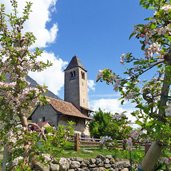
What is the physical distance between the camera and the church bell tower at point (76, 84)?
49344mm

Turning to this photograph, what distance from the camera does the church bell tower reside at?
162ft

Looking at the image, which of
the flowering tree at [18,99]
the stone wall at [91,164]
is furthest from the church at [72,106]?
the flowering tree at [18,99]

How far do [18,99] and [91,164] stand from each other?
1121cm

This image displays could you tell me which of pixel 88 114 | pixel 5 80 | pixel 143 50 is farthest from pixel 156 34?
pixel 88 114

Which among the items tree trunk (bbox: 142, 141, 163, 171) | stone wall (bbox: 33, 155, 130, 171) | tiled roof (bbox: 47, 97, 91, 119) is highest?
tiled roof (bbox: 47, 97, 91, 119)

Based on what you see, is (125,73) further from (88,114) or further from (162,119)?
(88,114)

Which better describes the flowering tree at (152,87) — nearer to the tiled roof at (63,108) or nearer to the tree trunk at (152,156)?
the tree trunk at (152,156)

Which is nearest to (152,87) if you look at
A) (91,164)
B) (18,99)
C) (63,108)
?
(18,99)

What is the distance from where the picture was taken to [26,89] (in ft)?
18.0

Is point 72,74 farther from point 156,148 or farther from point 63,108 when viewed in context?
point 156,148

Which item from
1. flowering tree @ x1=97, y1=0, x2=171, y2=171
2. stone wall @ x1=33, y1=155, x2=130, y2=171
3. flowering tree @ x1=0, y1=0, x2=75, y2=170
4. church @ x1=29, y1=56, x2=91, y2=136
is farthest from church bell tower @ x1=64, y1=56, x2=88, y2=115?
flowering tree @ x1=97, y1=0, x2=171, y2=171

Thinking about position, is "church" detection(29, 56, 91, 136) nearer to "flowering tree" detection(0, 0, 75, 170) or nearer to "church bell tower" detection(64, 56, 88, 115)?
"church bell tower" detection(64, 56, 88, 115)

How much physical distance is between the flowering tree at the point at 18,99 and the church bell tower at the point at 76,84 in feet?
138

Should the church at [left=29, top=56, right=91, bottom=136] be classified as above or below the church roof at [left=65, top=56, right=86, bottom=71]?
below
